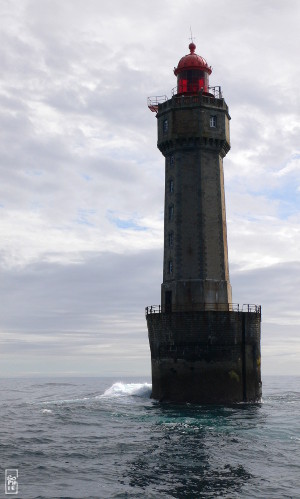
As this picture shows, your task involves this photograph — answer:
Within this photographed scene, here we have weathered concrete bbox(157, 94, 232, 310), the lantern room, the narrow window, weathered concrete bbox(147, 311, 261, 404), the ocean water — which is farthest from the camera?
the lantern room

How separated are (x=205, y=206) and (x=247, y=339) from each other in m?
12.7

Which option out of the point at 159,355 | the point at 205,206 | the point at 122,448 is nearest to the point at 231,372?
the point at 159,355

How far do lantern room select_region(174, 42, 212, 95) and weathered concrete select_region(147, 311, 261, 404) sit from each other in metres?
22.8

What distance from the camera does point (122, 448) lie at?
29.5m

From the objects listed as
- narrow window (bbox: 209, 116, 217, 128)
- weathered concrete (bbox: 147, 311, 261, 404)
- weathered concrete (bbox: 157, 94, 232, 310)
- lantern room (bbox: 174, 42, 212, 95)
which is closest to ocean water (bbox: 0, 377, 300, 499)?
weathered concrete (bbox: 147, 311, 261, 404)

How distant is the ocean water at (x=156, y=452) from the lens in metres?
22.4

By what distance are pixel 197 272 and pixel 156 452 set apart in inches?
950

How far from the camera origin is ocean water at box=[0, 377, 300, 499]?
2242cm

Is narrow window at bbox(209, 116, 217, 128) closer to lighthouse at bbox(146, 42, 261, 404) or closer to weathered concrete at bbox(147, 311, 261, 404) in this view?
lighthouse at bbox(146, 42, 261, 404)

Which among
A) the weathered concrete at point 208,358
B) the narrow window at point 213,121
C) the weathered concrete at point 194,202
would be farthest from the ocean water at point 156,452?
the narrow window at point 213,121

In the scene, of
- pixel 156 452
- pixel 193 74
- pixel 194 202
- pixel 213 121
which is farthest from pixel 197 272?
pixel 156 452

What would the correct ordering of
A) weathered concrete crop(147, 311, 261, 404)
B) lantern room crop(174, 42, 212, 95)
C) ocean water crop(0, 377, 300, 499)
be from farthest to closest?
1. lantern room crop(174, 42, 212, 95)
2. weathered concrete crop(147, 311, 261, 404)
3. ocean water crop(0, 377, 300, 499)

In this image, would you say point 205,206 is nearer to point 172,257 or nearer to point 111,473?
point 172,257

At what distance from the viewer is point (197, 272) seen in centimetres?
5059
